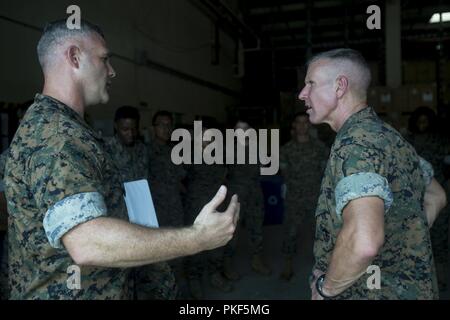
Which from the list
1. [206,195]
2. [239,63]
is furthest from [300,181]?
[239,63]

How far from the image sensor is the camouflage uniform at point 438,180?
3164 millimetres

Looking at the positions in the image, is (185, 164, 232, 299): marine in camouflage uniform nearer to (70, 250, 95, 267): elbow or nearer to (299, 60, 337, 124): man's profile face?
(299, 60, 337, 124): man's profile face

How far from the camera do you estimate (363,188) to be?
106 cm

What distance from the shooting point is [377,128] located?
121cm

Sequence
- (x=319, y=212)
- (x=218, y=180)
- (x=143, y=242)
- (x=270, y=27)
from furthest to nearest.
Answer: (x=270, y=27)
(x=218, y=180)
(x=319, y=212)
(x=143, y=242)

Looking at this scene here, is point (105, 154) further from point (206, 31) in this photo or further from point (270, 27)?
point (270, 27)

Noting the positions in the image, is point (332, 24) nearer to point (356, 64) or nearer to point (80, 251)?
point (356, 64)

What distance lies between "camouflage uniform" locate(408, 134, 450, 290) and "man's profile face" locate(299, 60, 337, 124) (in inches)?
85.8

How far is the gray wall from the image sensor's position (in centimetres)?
354

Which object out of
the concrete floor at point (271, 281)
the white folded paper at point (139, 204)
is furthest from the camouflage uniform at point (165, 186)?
the white folded paper at point (139, 204)

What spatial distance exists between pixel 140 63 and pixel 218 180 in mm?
3012

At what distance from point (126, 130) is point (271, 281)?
1.76m

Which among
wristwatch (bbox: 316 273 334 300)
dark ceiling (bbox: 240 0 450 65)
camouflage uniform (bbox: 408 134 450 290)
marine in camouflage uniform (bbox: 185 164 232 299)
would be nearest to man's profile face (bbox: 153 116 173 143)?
marine in camouflage uniform (bbox: 185 164 232 299)
